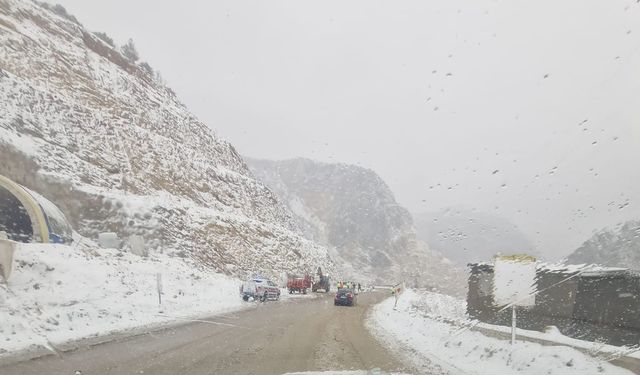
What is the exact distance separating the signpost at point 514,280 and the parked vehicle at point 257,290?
83.3ft

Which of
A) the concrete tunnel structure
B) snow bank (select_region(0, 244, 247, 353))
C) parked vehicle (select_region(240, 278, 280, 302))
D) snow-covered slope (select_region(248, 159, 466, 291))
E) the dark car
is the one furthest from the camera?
snow-covered slope (select_region(248, 159, 466, 291))

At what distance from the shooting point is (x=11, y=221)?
108 feet

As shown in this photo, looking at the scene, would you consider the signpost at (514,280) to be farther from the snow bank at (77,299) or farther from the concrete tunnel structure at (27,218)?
the concrete tunnel structure at (27,218)

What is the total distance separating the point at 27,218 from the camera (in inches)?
1320

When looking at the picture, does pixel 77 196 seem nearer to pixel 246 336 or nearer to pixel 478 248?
pixel 246 336

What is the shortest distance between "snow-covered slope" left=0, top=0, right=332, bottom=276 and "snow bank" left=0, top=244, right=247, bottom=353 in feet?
70.0

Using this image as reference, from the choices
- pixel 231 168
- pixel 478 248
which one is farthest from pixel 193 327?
pixel 231 168

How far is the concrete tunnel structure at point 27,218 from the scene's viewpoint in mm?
29891

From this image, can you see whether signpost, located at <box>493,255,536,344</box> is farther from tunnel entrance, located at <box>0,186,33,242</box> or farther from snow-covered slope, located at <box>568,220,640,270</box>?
tunnel entrance, located at <box>0,186,33,242</box>

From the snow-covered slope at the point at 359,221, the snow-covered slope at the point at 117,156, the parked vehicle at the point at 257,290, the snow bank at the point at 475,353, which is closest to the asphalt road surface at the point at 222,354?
the snow bank at the point at 475,353

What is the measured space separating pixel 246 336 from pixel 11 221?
2644cm

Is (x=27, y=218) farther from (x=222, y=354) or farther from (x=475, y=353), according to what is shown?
(x=475, y=353)

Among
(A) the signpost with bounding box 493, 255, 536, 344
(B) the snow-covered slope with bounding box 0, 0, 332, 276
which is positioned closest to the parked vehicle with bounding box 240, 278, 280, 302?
(B) the snow-covered slope with bounding box 0, 0, 332, 276

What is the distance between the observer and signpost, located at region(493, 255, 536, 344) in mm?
7070
